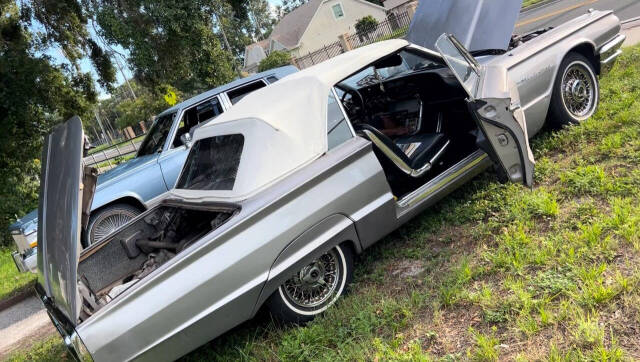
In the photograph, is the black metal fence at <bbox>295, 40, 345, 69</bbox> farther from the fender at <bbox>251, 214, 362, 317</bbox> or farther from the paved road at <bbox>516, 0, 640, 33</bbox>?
the fender at <bbox>251, 214, 362, 317</bbox>

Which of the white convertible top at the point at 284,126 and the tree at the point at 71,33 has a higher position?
the tree at the point at 71,33

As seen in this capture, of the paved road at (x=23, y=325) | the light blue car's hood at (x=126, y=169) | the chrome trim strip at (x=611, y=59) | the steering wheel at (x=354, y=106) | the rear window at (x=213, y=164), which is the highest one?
the light blue car's hood at (x=126, y=169)

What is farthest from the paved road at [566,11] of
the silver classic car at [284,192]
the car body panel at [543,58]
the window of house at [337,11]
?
the window of house at [337,11]

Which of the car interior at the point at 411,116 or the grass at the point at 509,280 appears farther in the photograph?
the car interior at the point at 411,116

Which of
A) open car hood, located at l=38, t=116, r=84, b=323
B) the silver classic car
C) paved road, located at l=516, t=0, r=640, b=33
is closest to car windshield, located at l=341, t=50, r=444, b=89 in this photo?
the silver classic car

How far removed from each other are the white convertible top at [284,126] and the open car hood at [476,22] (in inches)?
57.9

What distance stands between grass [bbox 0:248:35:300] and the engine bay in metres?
5.02

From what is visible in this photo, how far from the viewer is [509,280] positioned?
3020mm

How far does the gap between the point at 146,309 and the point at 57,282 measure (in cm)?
77

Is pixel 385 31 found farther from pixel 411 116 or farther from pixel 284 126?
pixel 284 126

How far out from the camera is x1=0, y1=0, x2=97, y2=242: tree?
1212cm

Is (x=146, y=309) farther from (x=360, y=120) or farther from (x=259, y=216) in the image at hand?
(x=360, y=120)

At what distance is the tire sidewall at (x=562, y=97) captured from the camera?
4633 mm

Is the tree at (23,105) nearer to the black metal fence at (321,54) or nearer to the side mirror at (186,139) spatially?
the side mirror at (186,139)
